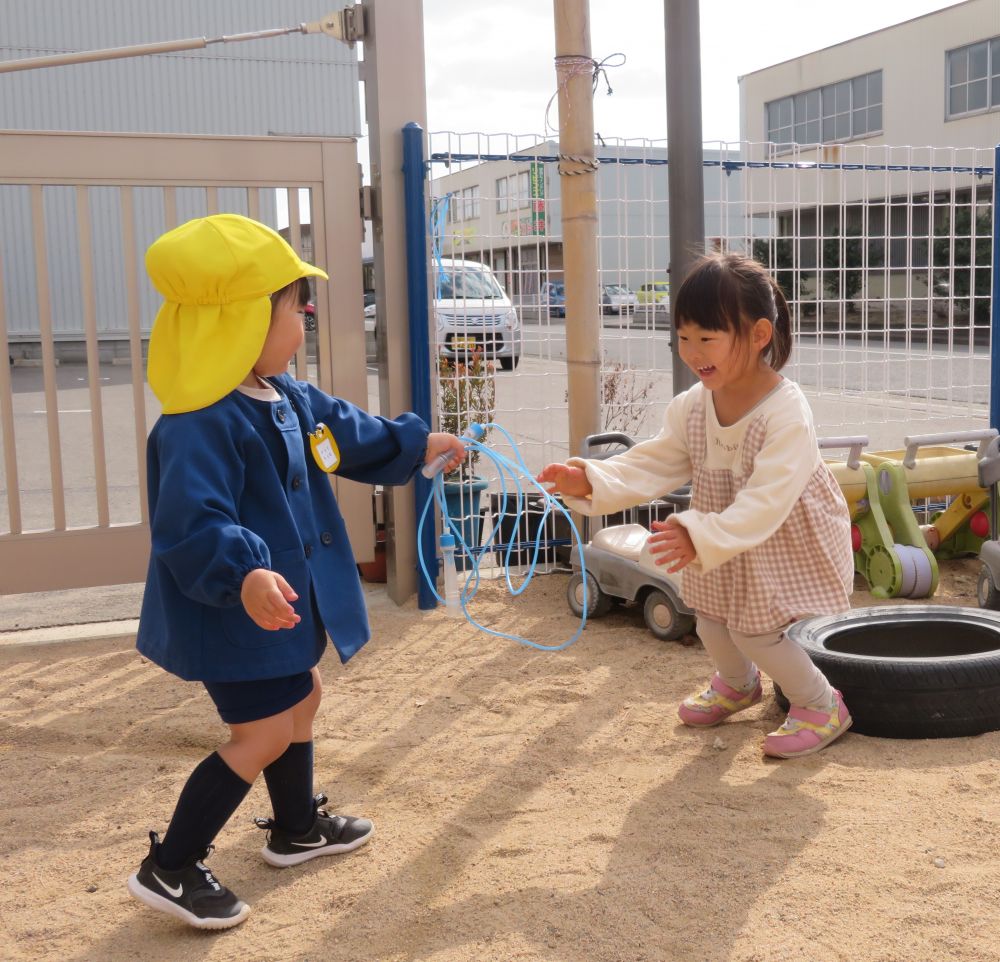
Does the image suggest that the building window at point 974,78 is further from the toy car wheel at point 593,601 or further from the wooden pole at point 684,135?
the toy car wheel at point 593,601

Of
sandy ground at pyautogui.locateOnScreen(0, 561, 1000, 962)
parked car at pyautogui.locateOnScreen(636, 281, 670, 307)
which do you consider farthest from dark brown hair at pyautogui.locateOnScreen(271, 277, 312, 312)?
parked car at pyautogui.locateOnScreen(636, 281, 670, 307)

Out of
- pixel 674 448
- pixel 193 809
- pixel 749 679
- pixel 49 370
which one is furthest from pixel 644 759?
pixel 49 370

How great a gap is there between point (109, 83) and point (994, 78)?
21164 mm

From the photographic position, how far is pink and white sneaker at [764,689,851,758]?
317 centimetres

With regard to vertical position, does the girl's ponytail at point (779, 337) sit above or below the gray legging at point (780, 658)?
above

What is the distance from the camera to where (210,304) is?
2.38 m

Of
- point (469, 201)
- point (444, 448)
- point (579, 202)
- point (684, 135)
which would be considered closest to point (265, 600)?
point (444, 448)

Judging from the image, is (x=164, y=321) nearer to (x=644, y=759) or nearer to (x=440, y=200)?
(x=644, y=759)

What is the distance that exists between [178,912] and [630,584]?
2.53 metres

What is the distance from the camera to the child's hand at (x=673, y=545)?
2674 millimetres

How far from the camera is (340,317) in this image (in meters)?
4.89

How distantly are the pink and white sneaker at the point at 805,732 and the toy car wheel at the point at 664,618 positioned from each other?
42.5 inches

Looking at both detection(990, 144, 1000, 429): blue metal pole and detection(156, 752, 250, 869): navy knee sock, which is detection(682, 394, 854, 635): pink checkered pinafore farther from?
detection(990, 144, 1000, 429): blue metal pole

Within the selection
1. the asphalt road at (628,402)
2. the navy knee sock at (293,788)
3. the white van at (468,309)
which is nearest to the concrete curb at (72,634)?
the asphalt road at (628,402)
